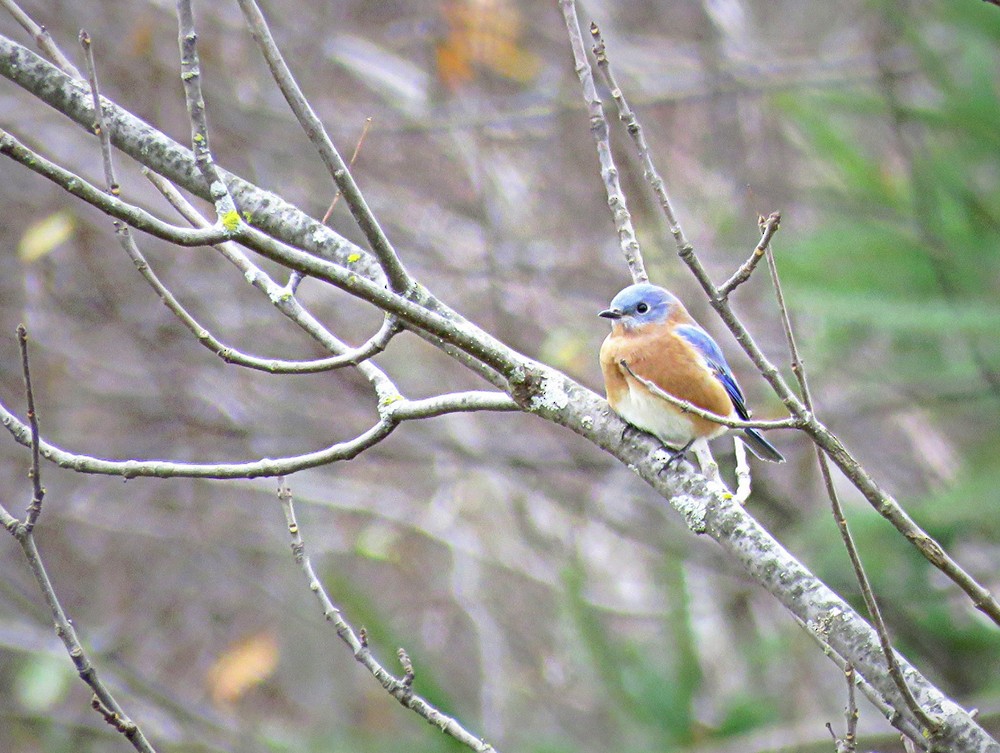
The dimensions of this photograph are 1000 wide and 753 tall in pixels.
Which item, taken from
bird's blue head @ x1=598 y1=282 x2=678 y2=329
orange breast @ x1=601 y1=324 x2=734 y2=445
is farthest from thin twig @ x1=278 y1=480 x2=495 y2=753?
bird's blue head @ x1=598 y1=282 x2=678 y2=329

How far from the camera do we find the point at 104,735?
21.7 ft

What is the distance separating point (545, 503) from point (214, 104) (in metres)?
3.86

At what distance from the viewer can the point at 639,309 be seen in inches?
154

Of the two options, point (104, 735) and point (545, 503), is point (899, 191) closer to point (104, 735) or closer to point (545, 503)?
point (545, 503)

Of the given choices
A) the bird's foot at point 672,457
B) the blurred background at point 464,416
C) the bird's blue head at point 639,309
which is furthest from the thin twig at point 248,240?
the blurred background at point 464,416

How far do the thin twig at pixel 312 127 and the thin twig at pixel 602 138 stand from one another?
2.10 feet

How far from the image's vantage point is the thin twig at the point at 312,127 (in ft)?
6.62

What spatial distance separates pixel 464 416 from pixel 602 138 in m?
5.28

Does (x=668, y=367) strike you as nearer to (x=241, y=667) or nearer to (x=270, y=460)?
(x=270, y=460)

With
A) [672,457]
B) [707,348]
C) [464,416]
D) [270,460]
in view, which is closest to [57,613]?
[270,460]

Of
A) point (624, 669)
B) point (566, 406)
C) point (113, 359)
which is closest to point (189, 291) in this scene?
point (113, 359)

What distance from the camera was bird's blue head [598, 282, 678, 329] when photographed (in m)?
3.88

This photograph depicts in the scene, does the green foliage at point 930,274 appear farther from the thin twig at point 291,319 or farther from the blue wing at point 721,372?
the thin twig at point 291,319

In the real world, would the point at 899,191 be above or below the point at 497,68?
below
